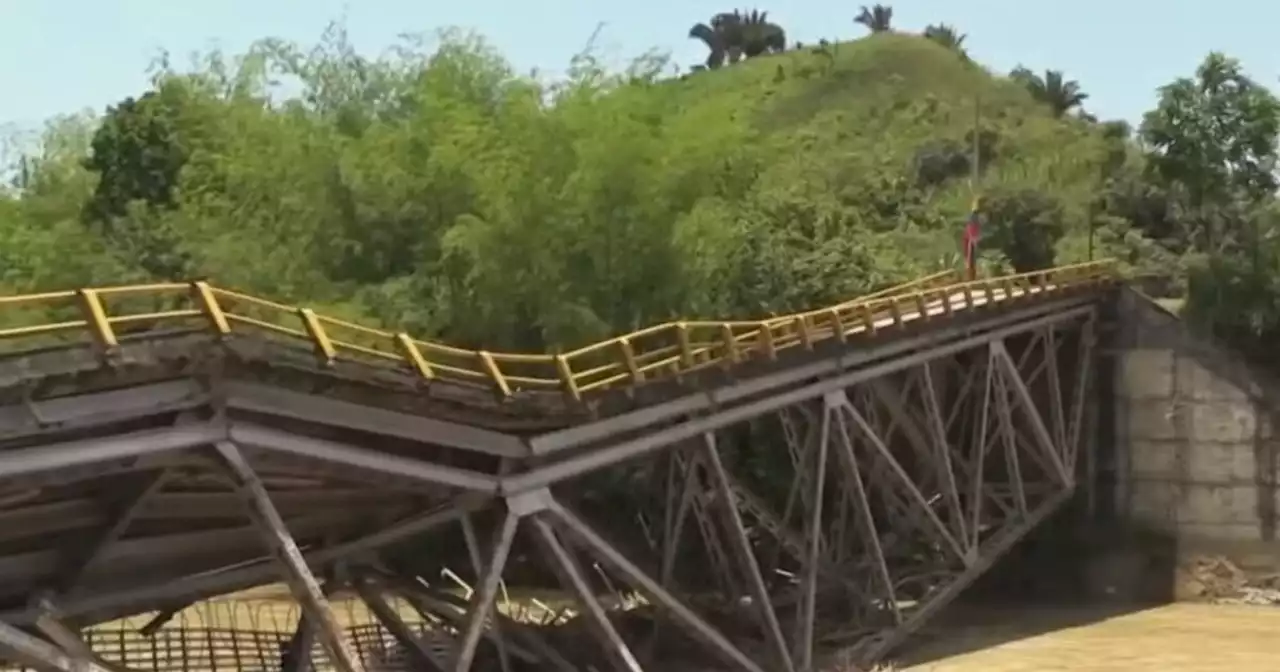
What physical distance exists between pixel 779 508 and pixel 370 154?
1220 centimetres

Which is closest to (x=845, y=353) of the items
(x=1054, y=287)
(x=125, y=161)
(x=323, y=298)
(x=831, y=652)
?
(x=831, y=652)

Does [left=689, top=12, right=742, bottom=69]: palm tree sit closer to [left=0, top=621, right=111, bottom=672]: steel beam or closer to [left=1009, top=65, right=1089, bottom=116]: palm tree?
[left=1009, top=65, right=1089, bottom=116]: palm tree

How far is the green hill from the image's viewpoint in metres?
35.8

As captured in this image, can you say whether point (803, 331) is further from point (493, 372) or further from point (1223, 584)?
point (1223, 584)

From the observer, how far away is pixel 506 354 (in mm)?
22984

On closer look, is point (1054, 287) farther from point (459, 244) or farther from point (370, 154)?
point (370, 154)

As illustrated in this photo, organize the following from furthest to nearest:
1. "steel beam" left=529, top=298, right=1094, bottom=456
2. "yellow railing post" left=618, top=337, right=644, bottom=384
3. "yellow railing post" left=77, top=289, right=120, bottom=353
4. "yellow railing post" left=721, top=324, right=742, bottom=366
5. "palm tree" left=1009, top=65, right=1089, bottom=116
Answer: "palm tree" left=1009, top=65, right=1089, bottom=116 < "yellow railing post" left=721, top=324, right=742, bottom=366 < "yellow railing post" left=618, top=337, right=644, bottom=384 < "steel beam" left=529, top=298, right=1094, bottom=456 < "yellow railing post" left=77, top=289, right=120, bottom=353

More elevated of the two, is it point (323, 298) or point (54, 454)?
point (323, 298)

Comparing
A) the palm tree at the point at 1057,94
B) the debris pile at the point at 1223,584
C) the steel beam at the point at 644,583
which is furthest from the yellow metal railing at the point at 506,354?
the palm tree at the point at 1057,94

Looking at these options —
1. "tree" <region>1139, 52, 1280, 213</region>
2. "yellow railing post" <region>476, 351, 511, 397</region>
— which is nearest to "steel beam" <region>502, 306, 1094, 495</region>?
"yellow railing post" <region>476, 351, 511, 397</region>

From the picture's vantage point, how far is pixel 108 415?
41.1 feet

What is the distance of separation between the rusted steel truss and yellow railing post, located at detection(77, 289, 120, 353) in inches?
24.2

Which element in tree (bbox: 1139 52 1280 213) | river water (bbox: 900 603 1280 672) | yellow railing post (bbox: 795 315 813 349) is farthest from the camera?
tree (bbox: 1139 52 1280 213)

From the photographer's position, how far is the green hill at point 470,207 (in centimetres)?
3575
